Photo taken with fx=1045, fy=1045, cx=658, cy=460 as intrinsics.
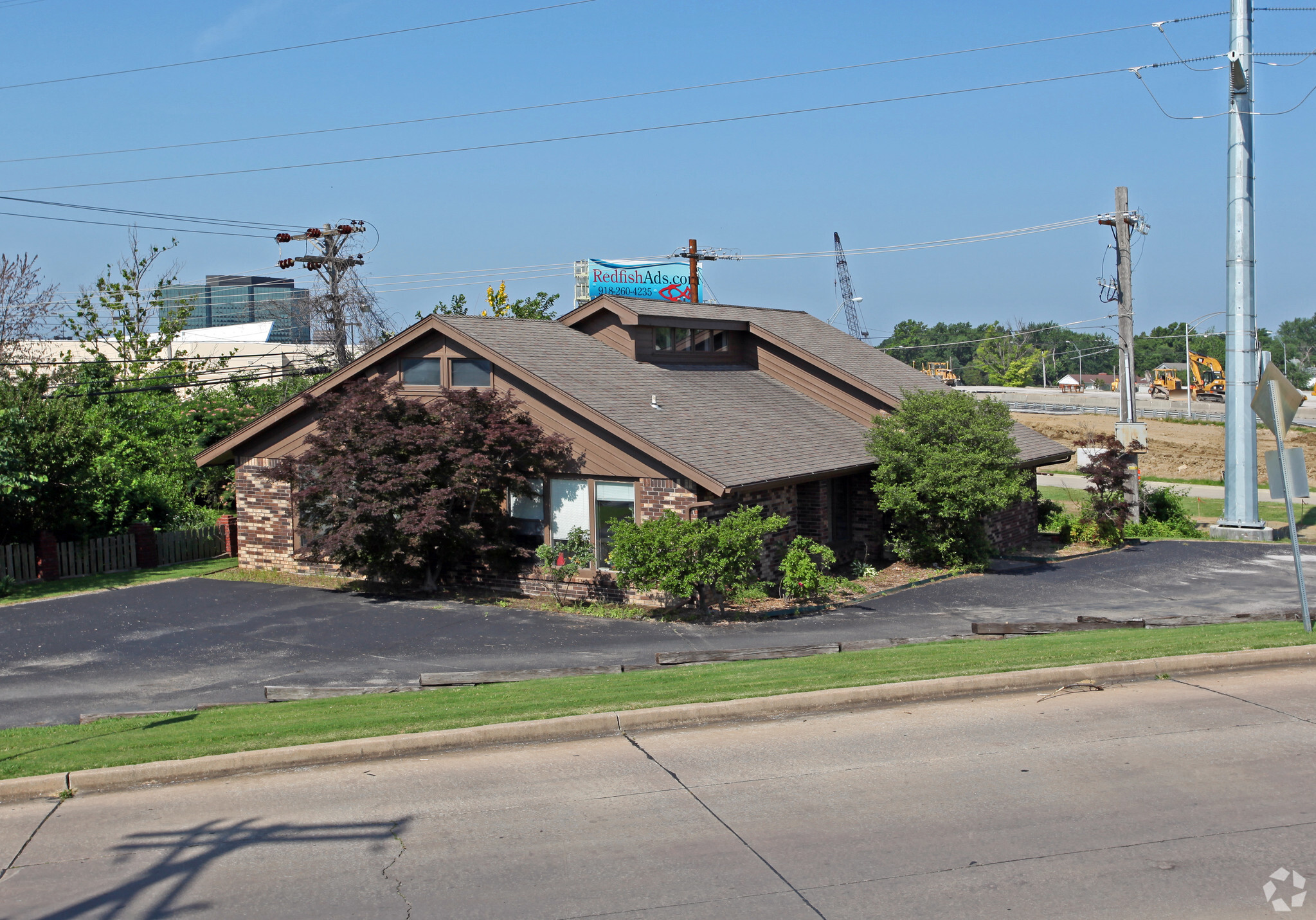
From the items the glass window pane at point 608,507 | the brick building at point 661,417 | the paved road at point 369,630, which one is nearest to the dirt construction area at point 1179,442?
the brick building at point 661,417

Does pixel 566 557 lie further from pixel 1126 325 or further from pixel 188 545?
pixel 1126 325

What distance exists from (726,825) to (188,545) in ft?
73.6

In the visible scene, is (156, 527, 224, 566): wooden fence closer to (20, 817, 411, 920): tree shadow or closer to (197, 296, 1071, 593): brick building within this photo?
(197, 296, 1071, 593): brick building

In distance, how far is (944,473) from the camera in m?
21.7

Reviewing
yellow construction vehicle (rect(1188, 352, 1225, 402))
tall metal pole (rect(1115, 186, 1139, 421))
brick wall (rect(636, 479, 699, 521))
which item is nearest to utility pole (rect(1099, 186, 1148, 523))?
tall metal pole (rect(1115, 186, 1139, 421))

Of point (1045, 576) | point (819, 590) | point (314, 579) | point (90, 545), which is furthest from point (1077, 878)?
point (90, 545)

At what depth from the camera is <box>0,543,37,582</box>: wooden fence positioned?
2230cm

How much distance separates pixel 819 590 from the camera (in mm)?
19922

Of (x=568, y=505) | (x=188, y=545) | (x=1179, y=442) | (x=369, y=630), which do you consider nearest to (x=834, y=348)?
(x=568, y=505)

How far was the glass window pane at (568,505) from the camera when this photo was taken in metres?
20.2

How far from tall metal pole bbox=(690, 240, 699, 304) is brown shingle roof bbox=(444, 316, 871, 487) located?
44.4ft

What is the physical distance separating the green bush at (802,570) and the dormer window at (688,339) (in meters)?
8.51

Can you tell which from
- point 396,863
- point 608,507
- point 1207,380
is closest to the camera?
point 396,863

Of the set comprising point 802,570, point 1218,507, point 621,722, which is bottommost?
point 621,722
